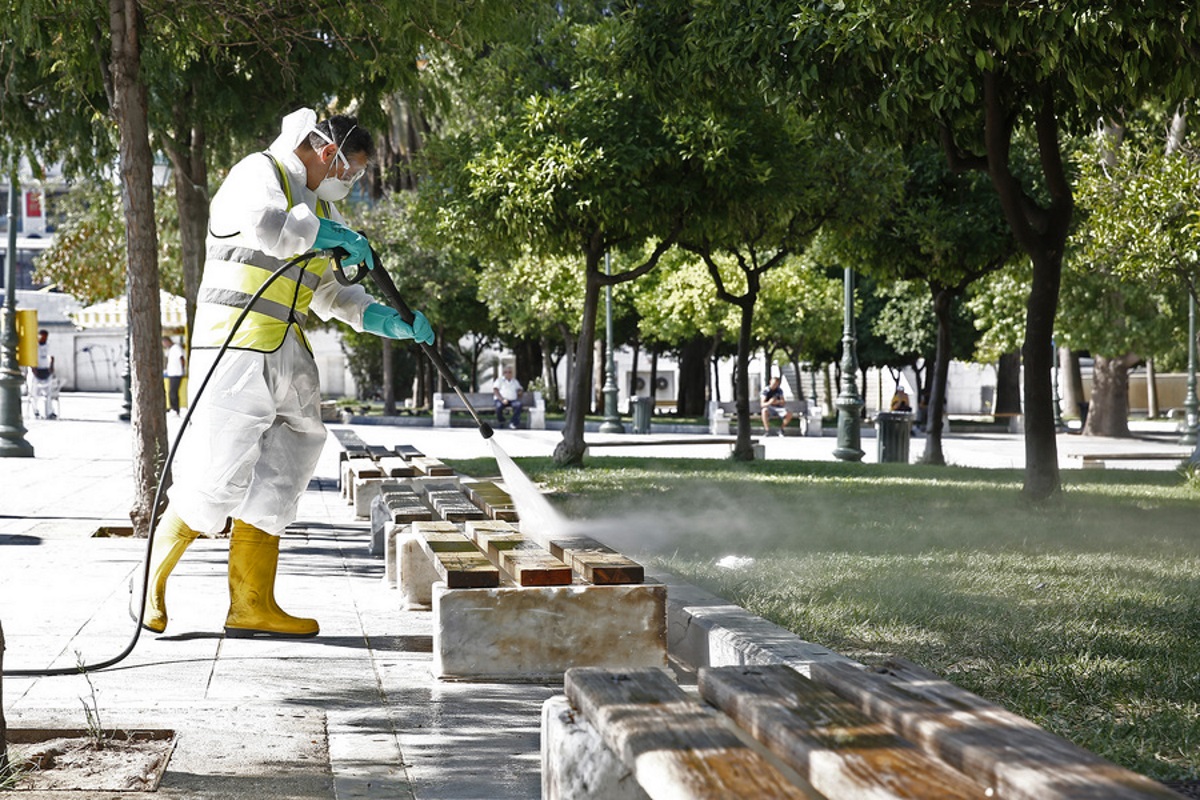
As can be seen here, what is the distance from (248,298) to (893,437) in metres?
14.8

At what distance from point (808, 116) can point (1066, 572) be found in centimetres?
430

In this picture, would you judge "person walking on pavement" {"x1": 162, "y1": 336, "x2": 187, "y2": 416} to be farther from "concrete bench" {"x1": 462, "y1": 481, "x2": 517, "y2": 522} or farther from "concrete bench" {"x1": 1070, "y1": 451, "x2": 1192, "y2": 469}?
"concrete bench" {"x1": 462, "y1": 481, "x2": 517, "y2": 522}

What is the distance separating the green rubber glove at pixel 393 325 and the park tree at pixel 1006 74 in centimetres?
315

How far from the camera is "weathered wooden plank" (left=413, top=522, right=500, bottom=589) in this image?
4730mm

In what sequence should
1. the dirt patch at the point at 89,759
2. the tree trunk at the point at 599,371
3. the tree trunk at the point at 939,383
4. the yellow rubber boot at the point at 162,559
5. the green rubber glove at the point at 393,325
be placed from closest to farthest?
1. the dirt patch at the point at 89,759
2. the yellow rubber boot at the point at 162,559
3. the green rubber glove at the point at 393,325
4. the tree trunk at the point at 939,383
5. the tree trunk at the point at 599,371

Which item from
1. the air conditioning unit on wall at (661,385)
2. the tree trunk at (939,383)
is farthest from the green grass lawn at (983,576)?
the air conditioning unit on wall at (661,385)

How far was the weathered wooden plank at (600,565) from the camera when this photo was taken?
4785 mm

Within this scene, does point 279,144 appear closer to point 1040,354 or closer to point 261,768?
point 261,768

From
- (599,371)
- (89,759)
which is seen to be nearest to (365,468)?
(89,759)

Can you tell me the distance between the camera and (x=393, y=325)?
18.7 ft

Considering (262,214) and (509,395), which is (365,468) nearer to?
(262,214)

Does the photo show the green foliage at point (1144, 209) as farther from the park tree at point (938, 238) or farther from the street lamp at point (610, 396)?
the street lamp at point (610, 396)

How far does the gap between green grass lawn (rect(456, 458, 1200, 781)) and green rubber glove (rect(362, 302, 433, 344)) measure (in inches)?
67.1

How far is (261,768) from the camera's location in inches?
143
